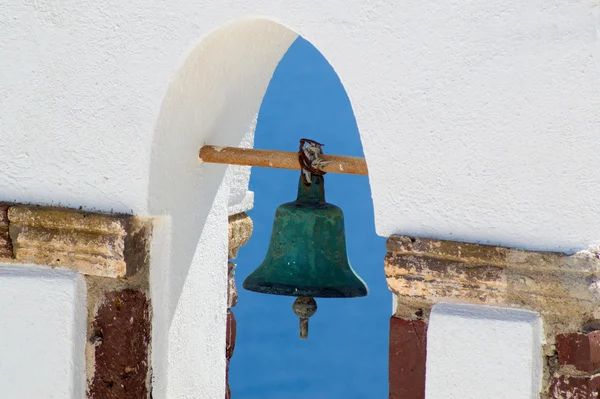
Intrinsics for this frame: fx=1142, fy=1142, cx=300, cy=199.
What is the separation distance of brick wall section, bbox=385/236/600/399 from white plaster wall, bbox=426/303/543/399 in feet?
0.08

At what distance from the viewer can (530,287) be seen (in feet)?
7.46

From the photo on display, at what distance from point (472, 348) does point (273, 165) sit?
2.52 feet

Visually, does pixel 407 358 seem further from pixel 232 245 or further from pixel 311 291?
pixel 232 245

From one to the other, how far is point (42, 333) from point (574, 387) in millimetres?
1236

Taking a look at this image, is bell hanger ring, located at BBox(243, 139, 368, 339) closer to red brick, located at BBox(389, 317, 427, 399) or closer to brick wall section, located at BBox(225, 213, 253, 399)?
red brick, located at BBox(389, 317, 427, 399)

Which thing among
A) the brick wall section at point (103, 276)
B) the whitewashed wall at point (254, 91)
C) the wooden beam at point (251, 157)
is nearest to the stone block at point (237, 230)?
the whitewashed wall at point (254, 91)

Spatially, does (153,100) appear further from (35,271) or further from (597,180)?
(597,180)

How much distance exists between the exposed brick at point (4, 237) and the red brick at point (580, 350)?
4.33 feet

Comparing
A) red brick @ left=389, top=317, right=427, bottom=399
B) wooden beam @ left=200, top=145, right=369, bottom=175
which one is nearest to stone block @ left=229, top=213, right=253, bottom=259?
wooden beam @ left=200, top=145, right=369, bottom=175

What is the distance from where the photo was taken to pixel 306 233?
2793mm

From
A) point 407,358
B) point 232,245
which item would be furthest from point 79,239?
point 232,245

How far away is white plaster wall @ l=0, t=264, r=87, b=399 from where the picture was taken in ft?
8.81

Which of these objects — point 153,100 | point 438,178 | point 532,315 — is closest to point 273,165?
point 153,100

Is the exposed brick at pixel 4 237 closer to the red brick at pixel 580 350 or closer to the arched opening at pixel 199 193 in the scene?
the arched opening at pixel 199 193
